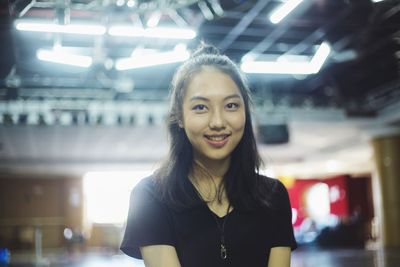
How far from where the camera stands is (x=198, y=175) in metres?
1.19

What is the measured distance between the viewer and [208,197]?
1.15m

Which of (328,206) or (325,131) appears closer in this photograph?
(325,131)

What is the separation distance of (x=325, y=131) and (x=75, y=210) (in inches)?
415

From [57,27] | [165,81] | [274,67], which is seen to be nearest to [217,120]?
[57,27]

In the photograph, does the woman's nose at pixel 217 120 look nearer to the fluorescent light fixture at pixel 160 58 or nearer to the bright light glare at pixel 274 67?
the fluorescent light fixture at pixel 160 58

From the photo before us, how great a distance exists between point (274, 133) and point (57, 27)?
6.03 m

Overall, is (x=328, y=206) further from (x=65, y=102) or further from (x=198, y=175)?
(x=198, y=175)

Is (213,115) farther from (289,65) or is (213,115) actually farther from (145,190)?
(289,65)

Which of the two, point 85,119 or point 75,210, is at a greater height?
point 85,119

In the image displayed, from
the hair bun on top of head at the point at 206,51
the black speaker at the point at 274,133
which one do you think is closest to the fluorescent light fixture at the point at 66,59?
the black speaker at the point at 274,133

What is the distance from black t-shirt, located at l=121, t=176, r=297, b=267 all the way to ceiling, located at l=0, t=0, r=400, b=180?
375 centimetres

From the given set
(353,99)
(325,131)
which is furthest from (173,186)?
Result: (325,131)

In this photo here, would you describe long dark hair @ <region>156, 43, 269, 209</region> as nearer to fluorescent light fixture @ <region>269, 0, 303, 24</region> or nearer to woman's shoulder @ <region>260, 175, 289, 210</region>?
woman's shoulder @ <region>260, 175, 289, 210</region>

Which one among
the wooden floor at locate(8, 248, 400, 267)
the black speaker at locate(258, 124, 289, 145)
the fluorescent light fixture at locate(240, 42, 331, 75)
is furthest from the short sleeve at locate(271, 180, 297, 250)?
the black speaker at locate(258, 124, 289, 145)
